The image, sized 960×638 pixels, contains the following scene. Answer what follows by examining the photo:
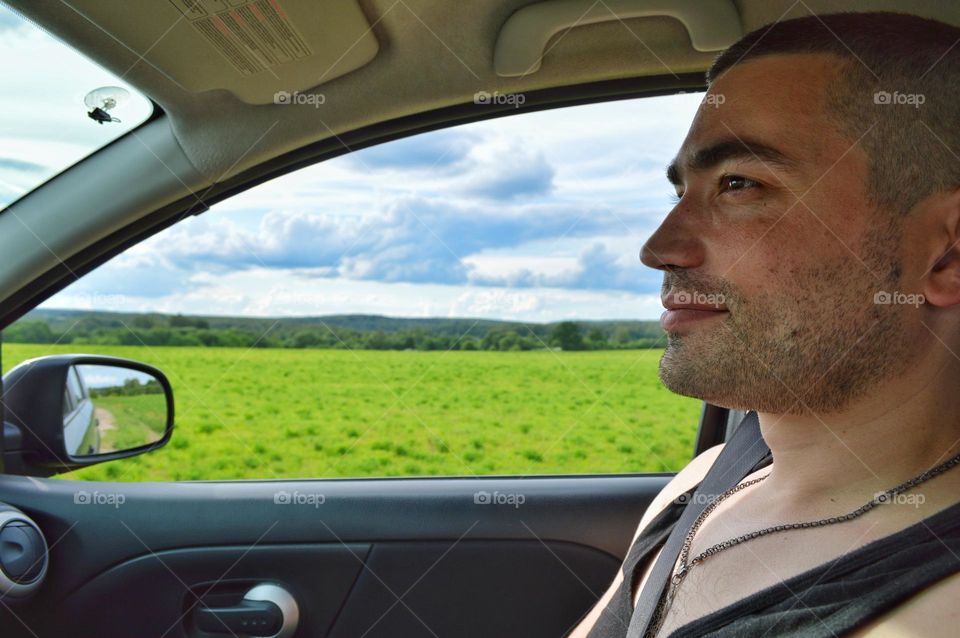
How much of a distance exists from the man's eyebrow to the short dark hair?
0.38 ft

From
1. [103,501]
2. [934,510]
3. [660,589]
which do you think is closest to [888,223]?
[934,510]

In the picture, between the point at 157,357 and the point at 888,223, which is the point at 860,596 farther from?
the point at 157,357

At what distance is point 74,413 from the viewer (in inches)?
81.3

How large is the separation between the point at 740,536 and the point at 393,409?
53.6 feet

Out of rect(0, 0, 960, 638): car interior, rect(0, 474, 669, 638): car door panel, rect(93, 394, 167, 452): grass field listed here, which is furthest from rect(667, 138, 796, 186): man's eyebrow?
rect(93, 394, 167, 452): grass field

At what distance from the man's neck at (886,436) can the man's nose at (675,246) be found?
1.17ft

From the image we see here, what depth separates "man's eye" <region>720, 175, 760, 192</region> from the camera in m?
1.44

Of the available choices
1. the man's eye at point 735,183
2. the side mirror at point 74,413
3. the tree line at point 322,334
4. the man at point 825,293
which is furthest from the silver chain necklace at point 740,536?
the tree line at point 322,334

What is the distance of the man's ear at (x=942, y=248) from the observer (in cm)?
125

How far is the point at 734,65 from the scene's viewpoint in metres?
1.61

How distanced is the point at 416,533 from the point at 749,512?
1.03 meters

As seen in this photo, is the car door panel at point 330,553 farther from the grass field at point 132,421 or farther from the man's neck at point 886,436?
the man's neck at point 886,436

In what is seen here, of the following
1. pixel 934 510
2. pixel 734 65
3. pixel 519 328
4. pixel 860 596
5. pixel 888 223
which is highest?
pixel 519 328

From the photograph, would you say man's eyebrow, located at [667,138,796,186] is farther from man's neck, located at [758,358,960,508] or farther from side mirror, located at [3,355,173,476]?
side mirror, located at [3,355,173,476]
